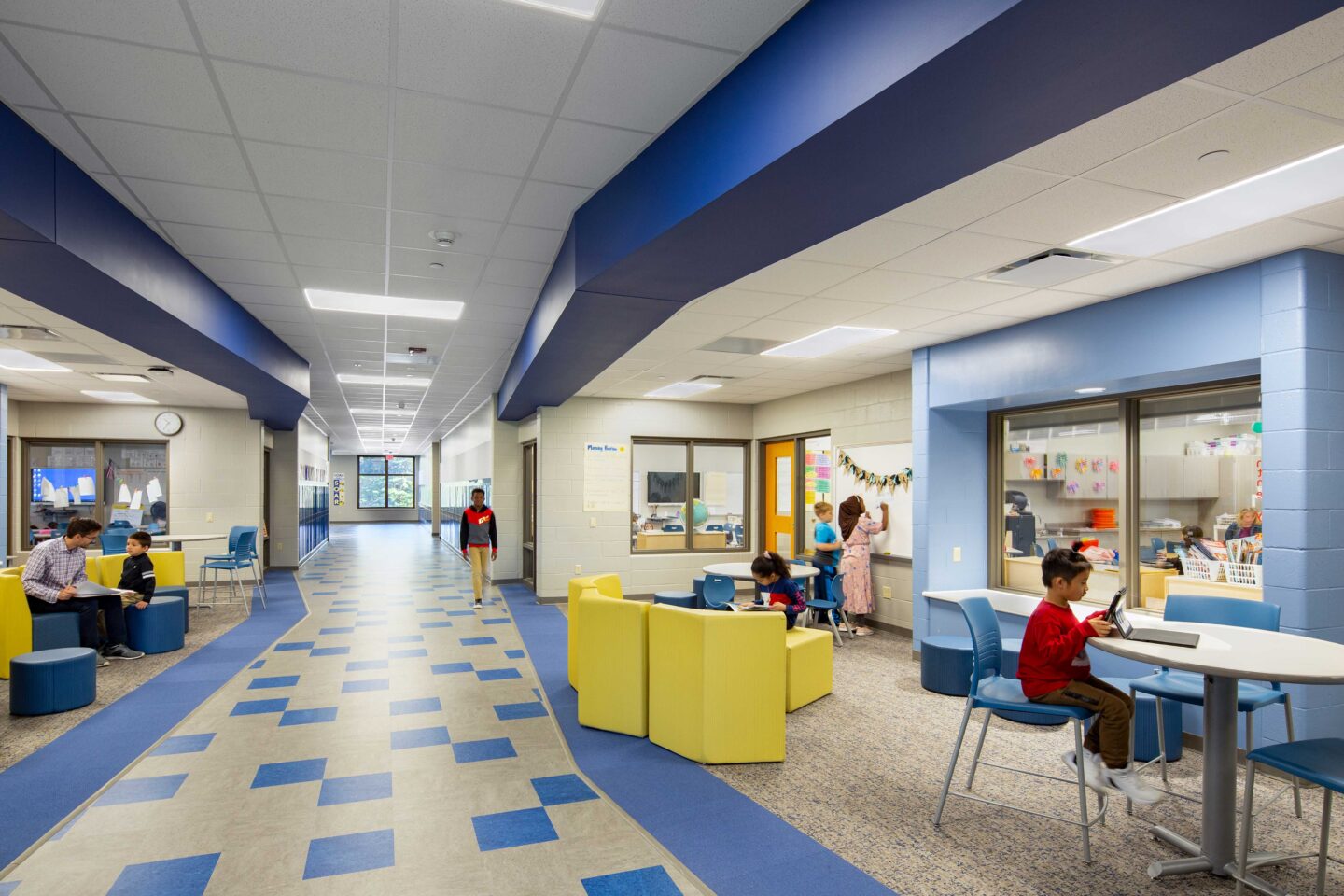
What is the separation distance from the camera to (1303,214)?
133 inches

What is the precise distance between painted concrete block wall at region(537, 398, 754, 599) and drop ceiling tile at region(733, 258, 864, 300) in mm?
5356

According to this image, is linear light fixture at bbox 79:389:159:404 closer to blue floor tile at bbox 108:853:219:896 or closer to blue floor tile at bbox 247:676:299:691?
blue floor tile at bbox 247:676:299:691

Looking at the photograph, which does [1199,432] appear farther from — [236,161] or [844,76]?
[236,161]

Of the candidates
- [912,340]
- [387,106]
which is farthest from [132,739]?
[912,340]

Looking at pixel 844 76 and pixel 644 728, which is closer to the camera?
pixel 844 76

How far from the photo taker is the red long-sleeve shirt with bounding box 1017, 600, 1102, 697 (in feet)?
10.7

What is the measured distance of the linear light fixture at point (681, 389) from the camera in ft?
28.8

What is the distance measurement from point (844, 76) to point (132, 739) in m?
5.03

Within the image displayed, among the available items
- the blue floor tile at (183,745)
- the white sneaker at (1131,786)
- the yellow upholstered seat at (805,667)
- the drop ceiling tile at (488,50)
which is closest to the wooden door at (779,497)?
the yellow upholstered seat at (805,667)

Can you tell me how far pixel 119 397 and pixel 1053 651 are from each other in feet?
38.2

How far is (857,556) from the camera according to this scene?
7.77m

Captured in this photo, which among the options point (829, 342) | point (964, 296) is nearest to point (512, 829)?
point (964, 296)

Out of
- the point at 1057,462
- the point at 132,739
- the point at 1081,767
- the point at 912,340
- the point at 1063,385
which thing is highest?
the point at 912,340

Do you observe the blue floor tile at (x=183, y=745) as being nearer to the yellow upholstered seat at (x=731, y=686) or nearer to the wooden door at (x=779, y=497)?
the yellow upholstered seat at (x=731, y=686)
